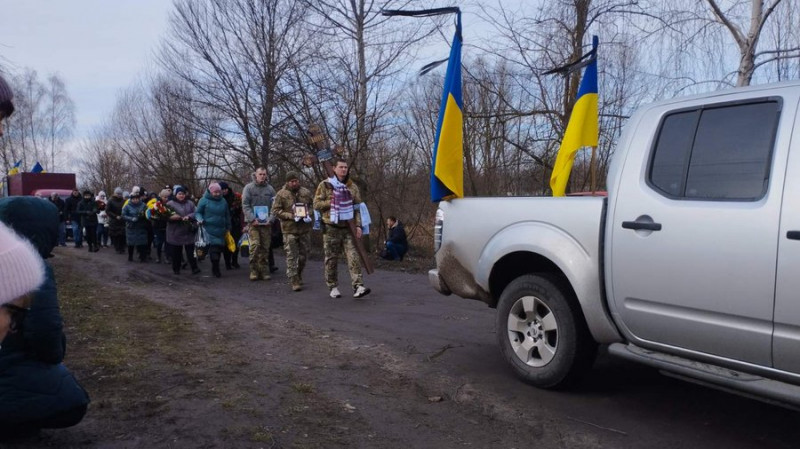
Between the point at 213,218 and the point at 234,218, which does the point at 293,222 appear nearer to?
the point at 213,218

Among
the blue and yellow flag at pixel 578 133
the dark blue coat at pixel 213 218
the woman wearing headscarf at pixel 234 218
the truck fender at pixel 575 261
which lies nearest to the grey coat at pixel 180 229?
the dark blue coat at pixel 213 218

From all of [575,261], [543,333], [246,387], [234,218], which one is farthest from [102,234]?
[575,261]

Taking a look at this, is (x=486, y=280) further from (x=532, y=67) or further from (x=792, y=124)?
(x=532, y=67)

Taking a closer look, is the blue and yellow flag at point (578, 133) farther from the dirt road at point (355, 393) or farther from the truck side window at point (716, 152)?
the truck side window at point (716, 152)

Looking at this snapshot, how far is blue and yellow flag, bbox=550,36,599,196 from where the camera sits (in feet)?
19.7

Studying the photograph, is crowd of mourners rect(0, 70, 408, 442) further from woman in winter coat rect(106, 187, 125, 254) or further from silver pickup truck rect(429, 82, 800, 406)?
silver pickup truck rect(429, 82, 800, 406)

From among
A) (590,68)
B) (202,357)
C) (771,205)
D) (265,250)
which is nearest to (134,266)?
(265,250)

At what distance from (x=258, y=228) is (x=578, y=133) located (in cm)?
662

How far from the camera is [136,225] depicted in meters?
14.6

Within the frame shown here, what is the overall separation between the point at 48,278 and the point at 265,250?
8.04 meters

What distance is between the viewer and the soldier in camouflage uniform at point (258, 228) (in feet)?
36.3

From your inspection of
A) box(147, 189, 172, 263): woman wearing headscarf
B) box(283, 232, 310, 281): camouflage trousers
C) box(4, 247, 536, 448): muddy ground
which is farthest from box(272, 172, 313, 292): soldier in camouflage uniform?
box(147, 189, 172, 263): woman wearing headscarf

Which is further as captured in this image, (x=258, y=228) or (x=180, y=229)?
(x=180, y=229)

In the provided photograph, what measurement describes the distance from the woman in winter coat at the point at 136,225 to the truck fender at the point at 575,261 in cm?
1209
